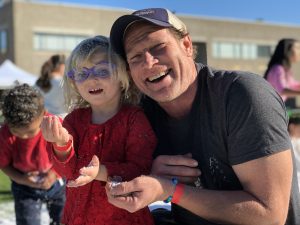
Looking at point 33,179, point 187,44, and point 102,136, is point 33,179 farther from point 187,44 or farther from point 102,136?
point 187,44

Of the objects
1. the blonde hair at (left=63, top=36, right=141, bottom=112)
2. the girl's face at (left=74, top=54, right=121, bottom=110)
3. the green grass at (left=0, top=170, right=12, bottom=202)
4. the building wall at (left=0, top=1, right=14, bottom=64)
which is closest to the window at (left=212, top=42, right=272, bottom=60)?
the building wall at (left=0, top=1, right=14, bottom=64)

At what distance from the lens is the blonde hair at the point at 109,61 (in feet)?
7.04

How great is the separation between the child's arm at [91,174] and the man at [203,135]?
0.09 meters

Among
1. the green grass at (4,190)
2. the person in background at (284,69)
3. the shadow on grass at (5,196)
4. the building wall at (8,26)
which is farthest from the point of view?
the building wall at (8,26)

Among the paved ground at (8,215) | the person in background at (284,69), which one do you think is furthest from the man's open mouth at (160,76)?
the paved ground at (8,215)

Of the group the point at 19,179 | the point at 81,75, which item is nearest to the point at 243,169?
the point at 81,75

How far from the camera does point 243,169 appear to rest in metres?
1.76

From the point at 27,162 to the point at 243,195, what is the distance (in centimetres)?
248

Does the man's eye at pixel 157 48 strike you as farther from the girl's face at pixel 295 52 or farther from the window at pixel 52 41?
the window at pixel 52 41

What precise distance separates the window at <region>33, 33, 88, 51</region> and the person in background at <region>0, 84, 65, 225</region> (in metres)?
31.7

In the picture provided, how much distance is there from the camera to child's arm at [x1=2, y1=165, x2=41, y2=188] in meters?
3.76

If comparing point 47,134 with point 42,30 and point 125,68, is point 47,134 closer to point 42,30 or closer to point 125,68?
point 125,68

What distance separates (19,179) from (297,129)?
2.77 metres

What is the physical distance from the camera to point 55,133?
1.76 meters
